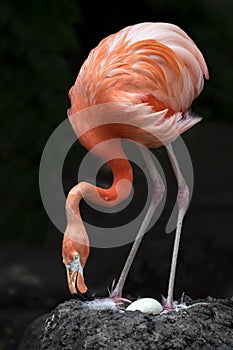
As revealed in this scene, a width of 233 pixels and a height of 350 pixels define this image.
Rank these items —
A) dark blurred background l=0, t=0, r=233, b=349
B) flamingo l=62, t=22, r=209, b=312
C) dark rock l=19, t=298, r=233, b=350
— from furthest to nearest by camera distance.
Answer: dark blurred background l=0, t=0, r=233, b=349, flamingo l=62, t=22, r=209, b=312, dark rock l=19, t=298, r=233, b=350

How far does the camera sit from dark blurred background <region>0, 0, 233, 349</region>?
574 centimetres

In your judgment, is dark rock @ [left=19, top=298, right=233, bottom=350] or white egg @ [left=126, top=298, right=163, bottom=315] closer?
dark rock @ [left=19, top=298, right=233, bottom=350]

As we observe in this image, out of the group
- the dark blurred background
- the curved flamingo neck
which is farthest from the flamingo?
the dark blurred background

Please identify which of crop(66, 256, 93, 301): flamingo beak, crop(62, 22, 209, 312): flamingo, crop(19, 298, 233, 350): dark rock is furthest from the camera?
crop(62, 22, 209, 312): flamingo

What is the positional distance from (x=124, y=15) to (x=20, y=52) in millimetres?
804

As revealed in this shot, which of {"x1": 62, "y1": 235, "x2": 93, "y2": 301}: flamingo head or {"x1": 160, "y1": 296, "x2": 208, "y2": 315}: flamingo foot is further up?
{"x1": 62, "y1": 235, "x2": 93, "y2": 301}: flamingo head

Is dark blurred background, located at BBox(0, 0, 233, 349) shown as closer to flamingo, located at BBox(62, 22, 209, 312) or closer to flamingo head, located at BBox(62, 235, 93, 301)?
flamingo, located at BBox(62, 22, 209, 312)

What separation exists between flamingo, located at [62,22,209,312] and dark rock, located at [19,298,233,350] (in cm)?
15

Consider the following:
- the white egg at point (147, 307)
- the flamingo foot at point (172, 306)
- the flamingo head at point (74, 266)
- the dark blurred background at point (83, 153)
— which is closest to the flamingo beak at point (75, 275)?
the flamingo head at point (74, 266)

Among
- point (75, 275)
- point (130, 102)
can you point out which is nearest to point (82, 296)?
point (75, 275)

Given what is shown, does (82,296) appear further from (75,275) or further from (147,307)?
(147,307)

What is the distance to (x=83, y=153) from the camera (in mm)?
5895

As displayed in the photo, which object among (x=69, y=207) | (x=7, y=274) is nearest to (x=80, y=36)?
(x=7, y=274)

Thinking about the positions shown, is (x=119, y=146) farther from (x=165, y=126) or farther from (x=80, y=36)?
(x=80, y=36)
